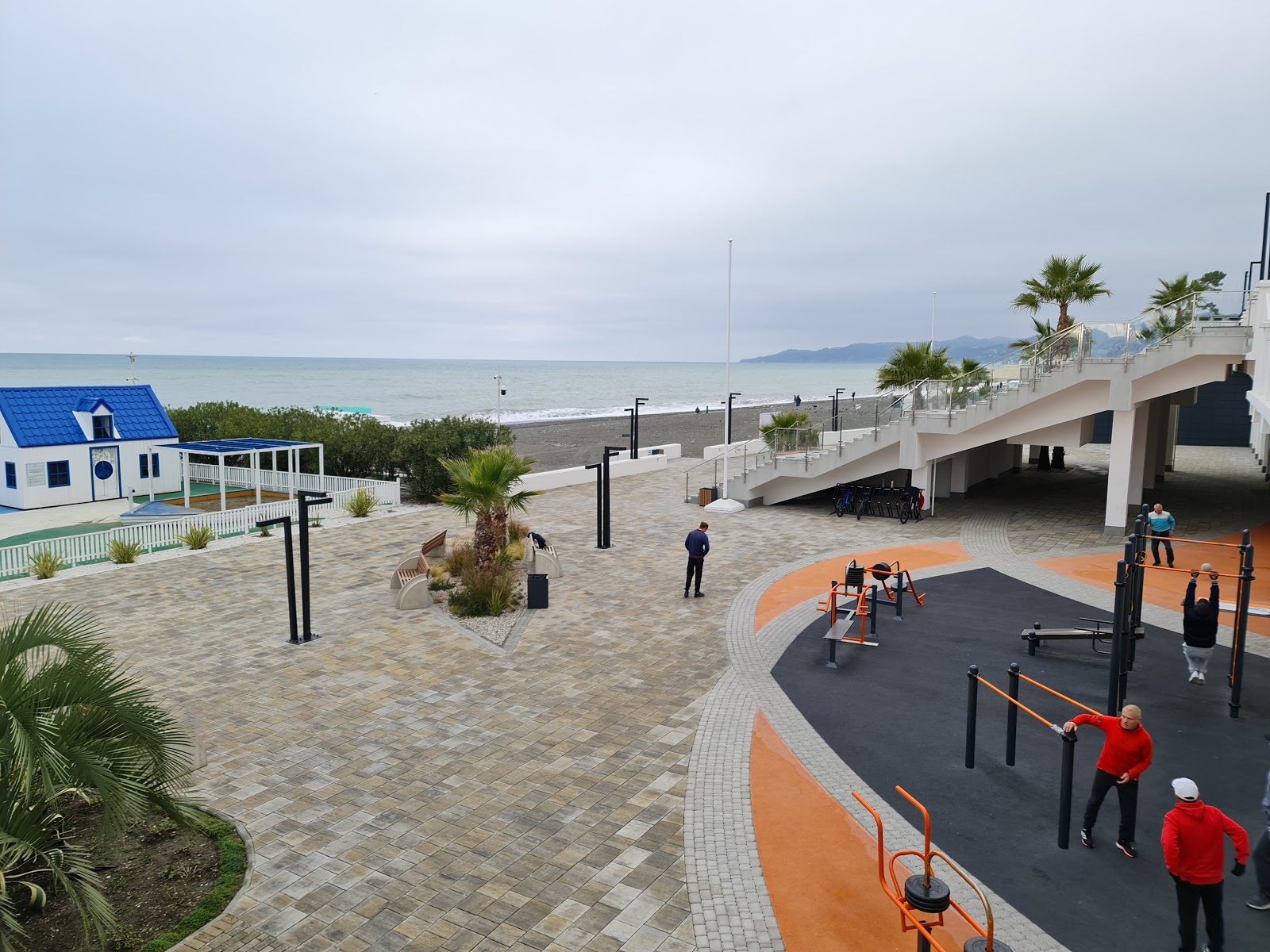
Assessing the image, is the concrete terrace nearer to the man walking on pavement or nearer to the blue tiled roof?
the man walking on pavement

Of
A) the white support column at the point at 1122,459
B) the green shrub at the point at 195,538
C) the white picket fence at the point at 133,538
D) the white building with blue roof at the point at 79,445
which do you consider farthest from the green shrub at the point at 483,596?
the white building with blue roof at the point at 79,445

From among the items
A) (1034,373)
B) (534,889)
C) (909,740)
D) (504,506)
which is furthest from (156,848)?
(1034,373)

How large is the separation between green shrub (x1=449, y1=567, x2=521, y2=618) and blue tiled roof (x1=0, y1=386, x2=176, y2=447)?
2295cm

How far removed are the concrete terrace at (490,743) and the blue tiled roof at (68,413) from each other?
1498 centimetres

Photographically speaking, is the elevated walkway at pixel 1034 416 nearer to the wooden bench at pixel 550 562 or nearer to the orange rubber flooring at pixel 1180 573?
the orange rubber flooring at pixel 1180 573

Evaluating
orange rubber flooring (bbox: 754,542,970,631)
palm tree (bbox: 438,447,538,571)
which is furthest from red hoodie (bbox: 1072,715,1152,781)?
palm tree (bbox: 438,447,538,571)

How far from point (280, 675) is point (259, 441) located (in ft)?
64.7

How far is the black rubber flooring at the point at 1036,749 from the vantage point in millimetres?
7074

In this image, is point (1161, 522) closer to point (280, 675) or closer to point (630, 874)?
point (630, 874)

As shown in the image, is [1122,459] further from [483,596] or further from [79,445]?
[79,445]

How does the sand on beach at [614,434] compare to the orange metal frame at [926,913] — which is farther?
the sand on beach at [614,434]

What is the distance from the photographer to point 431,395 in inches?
5468

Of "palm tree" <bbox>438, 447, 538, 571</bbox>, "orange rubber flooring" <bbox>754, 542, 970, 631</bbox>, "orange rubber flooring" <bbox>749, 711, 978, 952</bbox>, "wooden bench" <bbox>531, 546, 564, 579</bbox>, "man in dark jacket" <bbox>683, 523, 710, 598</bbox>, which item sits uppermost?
"palm tree" <bbox>438, 447, 538, 571</bbox>

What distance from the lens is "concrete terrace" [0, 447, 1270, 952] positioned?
6867mm
